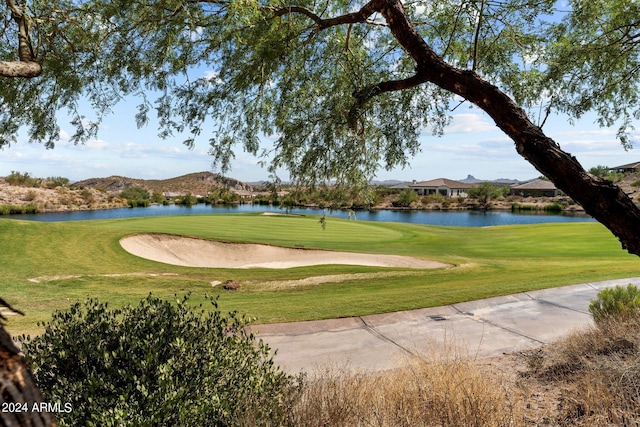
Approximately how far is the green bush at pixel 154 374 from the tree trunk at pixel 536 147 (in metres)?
2.80

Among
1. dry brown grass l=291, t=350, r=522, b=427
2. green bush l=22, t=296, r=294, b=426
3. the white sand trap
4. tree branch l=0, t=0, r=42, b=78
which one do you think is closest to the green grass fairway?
the white sand trap

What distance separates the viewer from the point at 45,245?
1228 centimetres

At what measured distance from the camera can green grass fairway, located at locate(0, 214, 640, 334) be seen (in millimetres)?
7914

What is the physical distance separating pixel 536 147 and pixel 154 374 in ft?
11.2

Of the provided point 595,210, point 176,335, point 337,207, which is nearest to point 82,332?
point 176,335

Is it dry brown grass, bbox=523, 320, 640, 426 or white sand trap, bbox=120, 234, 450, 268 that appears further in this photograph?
white sand trap, bbox=120, 234, 450, 268

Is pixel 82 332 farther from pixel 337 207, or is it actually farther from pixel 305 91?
pixel 305 91

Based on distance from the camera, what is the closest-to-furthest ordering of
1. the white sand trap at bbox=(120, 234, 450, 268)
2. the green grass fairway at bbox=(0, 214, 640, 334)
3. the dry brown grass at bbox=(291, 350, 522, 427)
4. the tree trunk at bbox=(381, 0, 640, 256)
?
the dry brown grass at bbox=(291, 350, 522, 427) < the tree trunk at bbox=(381, 0, 640, 256) < the green grass fairway at bbox=(0, 214, 640, 334) < the white sand trap at bbox=(120, 234, 450, 268)

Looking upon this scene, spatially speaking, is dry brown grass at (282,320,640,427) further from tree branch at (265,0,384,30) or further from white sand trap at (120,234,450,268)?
white sand trap at (120,234,450,268)

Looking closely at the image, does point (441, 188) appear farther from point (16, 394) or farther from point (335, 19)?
point (16, 394)

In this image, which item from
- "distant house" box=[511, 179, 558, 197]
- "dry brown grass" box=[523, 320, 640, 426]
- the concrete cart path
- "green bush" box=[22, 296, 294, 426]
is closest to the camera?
"green bush" box=[22, 296, 294, 426]

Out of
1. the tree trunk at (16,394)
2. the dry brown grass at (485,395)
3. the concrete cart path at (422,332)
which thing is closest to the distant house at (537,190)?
the concrete cart path at (422,332)

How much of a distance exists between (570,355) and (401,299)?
3.64 m

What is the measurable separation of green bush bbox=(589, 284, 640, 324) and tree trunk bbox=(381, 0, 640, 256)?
3015 millimetres
